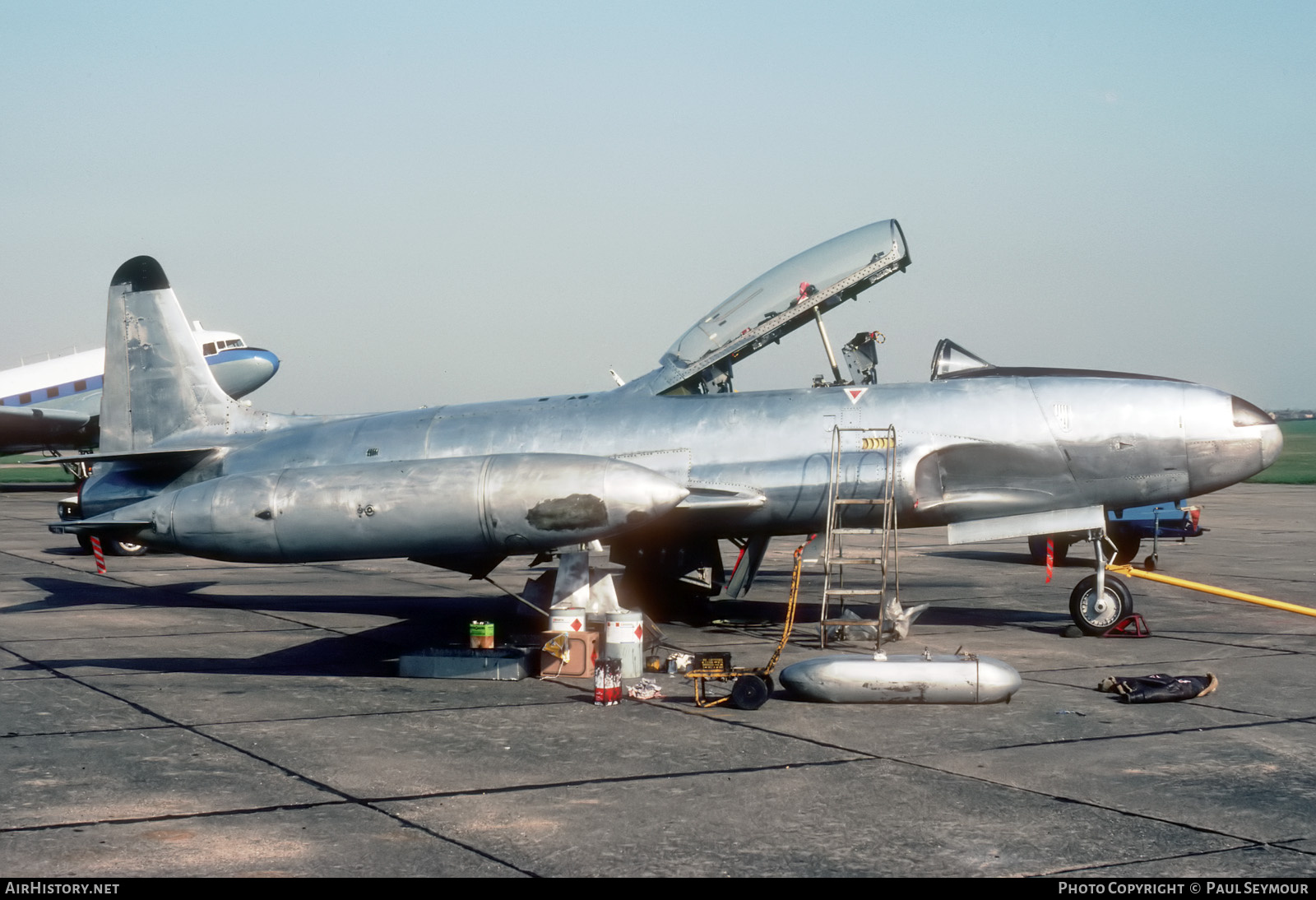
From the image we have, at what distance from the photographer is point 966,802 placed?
6.62 metres

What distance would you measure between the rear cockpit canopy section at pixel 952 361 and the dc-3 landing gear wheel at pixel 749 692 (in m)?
4.77

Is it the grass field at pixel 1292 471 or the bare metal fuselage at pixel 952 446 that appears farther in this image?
the grass field at pixel 1292 471

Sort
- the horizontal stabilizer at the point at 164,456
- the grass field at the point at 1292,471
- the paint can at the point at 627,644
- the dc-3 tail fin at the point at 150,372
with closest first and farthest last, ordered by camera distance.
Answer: the paint can at the point at 627,644 < the horizontal stabilizer at the point at 164,456 < the dc-3 tail fin at the point at 150,372 < the grass field at the point at 1292,471

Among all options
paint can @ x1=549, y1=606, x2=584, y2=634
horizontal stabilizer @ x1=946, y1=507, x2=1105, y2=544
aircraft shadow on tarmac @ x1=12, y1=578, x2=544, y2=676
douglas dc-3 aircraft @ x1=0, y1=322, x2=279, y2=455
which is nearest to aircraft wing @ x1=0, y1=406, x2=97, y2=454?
douglas dc-3 aircraft @ x1=0, y1=322, x2=279, y2=455

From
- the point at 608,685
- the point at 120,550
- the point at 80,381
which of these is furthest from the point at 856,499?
the point at 80,381

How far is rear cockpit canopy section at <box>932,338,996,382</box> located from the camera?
41.9 feet

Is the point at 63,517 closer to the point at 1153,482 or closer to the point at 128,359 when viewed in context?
the point at 128,359

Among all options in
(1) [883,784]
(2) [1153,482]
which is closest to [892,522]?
(2) [1153,482]

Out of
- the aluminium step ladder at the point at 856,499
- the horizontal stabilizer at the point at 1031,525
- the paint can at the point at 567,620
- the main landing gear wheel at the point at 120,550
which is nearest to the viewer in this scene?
the paint can at the point at 567,620

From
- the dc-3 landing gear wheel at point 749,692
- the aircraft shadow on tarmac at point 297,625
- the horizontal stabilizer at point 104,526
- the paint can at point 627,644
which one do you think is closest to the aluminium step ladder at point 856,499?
the paint can at point 627,644

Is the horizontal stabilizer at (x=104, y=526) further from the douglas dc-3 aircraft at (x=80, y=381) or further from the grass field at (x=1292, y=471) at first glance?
the grass field at (x=1292, y=471)

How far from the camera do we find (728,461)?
1234 centimetres

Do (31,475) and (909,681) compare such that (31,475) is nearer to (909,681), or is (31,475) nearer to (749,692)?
(749,692)

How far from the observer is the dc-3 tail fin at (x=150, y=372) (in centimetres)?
1493
